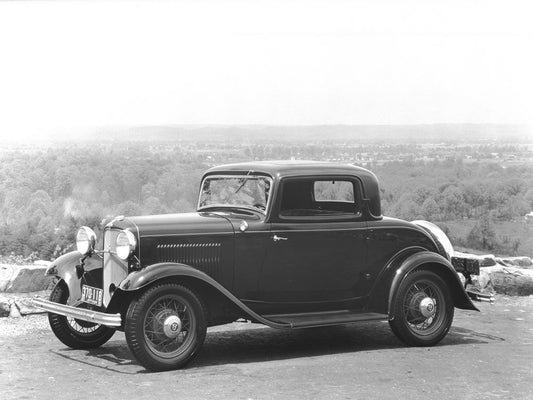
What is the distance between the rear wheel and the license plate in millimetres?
271

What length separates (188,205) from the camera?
15672 mm

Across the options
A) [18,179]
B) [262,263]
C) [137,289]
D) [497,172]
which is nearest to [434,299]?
[262,263]

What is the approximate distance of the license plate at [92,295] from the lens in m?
7.88

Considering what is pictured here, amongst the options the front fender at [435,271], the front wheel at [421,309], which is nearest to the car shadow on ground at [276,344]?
the front wheel at [421,309]

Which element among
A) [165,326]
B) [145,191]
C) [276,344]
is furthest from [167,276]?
[145,191]

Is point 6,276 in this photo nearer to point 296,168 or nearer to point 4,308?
point 4,308

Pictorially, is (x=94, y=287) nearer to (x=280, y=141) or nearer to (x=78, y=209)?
(x=78, y=209)

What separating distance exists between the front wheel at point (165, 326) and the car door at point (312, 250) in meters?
0.87

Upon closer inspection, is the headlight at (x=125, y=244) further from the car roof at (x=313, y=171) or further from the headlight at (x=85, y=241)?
the car roof at (x=313, y=171)

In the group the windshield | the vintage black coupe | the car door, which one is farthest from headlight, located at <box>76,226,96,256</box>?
the car door

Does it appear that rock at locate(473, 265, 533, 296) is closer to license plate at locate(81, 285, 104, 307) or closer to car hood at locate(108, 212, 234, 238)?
car hood at locate(108, 212, 234, 238)

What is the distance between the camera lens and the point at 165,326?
714 centimetres

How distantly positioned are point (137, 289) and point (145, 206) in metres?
8.86

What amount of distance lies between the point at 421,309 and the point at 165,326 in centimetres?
256
